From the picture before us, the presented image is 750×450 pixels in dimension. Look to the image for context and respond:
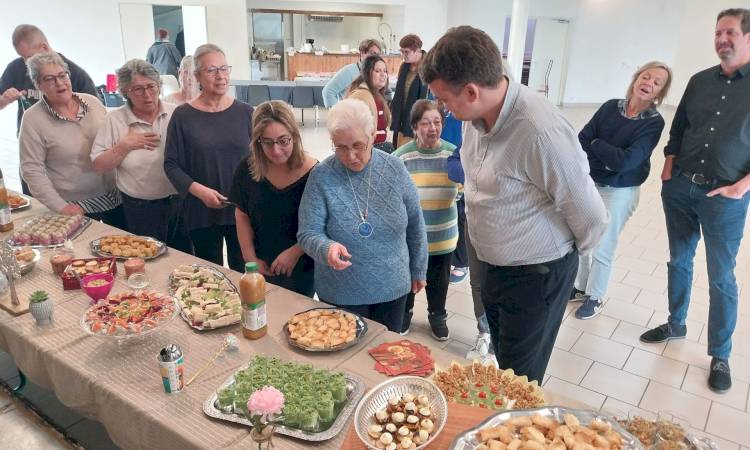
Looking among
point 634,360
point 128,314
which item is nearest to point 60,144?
point 128,314

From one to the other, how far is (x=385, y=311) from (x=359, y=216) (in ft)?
1.33

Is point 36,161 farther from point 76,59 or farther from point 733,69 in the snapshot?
point 76,59

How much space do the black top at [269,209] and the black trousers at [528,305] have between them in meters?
0.79

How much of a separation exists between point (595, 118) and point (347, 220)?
1.84 meters

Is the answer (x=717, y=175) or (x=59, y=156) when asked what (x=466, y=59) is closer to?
(x=717, y=175)

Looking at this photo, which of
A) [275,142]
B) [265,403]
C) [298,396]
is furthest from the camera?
[275,142]

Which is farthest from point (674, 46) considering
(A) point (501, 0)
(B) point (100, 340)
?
(B) point (100, 340)

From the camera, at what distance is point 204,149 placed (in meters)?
2.43

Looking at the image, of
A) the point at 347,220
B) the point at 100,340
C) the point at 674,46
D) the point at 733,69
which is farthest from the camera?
the point at 674,46

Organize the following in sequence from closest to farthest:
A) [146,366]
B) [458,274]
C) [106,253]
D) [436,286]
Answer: [146,366]
[106,253]
[436,286]
[458,274]

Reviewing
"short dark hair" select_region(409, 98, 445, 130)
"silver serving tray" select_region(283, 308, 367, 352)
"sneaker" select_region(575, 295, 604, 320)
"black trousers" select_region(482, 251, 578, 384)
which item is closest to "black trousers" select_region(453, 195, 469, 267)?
"short dark hair" select_region(409, 98, 445, 130)

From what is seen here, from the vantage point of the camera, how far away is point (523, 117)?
140cm

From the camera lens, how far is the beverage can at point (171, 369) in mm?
1301

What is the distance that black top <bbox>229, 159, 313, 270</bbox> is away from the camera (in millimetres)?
1995
